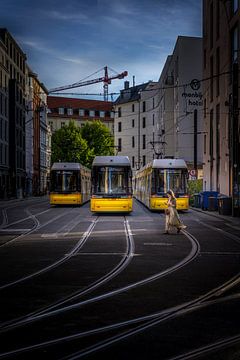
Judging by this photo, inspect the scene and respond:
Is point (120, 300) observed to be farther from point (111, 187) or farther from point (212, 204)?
point (212, 204)

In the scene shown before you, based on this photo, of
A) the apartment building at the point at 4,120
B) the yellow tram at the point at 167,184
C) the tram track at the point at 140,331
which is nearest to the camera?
the tram track at the point at 140,331

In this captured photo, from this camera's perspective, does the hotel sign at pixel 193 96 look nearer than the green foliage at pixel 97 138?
Yes

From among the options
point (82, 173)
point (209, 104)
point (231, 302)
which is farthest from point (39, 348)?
point (209, 104)

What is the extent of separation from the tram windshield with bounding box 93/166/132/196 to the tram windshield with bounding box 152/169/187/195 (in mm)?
2570

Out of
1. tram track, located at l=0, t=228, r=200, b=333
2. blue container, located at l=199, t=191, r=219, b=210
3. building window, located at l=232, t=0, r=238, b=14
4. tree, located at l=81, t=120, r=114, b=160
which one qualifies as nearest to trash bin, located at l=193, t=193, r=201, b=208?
blue container, located at l=199, t=191, r=219, b=210

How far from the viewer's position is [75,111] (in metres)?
132

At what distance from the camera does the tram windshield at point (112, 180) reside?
29.6 meters

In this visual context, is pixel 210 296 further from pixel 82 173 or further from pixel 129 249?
pixel 82 173

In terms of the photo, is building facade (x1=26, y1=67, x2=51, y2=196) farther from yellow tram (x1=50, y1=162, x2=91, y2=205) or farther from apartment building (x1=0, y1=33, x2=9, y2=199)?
yellow tram (x1=50, y1=162, x2=91, y2=205)

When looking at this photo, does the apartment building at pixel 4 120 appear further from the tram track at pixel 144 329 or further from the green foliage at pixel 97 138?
the tram track at pixel 144 329

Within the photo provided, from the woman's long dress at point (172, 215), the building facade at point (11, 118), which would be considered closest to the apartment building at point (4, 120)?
the building facade at point (11, 118)

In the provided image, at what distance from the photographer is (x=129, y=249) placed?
48.0ft

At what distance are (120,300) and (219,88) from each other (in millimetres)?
35783

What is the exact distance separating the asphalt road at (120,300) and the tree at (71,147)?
74.9 m
